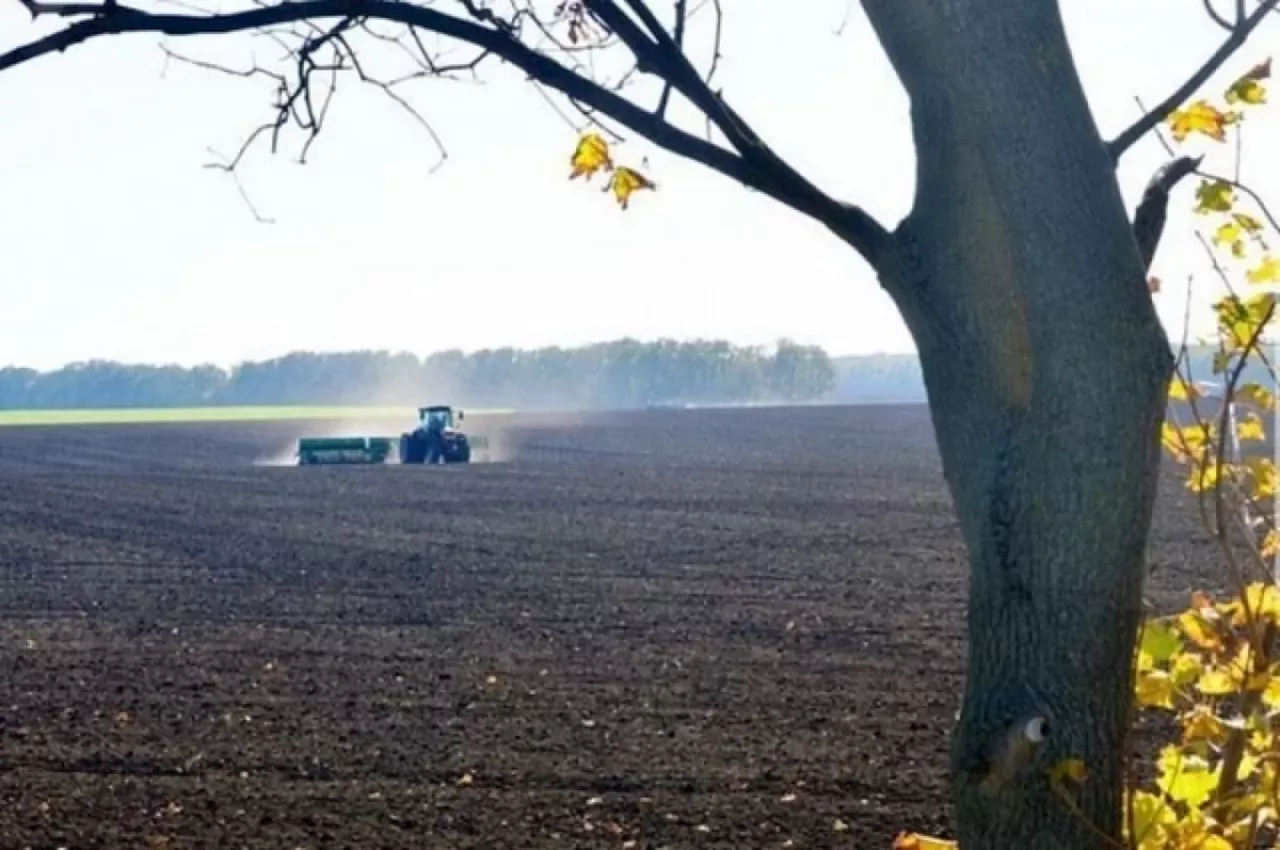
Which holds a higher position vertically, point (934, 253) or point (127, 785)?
point (934, 253)

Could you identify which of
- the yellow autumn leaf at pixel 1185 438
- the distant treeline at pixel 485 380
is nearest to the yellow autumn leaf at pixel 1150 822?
the yellow autumn leaf at pixel 1185 438

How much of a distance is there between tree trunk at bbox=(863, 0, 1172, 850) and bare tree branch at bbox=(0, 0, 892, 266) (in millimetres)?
192

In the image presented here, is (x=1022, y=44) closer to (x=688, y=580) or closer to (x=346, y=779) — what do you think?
(x=346, y=779)

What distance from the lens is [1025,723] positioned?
201cm

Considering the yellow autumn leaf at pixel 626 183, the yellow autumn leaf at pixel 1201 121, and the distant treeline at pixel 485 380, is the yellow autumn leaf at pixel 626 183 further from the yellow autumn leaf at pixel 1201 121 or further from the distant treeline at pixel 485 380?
the distant treeline at pixel 485 380

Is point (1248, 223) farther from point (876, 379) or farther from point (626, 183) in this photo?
point (876, 379)

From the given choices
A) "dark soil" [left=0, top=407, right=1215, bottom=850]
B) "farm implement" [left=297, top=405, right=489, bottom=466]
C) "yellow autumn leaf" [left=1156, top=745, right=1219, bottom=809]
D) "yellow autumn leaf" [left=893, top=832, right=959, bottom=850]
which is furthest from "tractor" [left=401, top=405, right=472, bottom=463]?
"yellow autumn leaf" [left=893, top=832, right=959, bottom=850]

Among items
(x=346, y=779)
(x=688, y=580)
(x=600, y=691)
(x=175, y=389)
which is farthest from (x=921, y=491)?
(x=175, y=389)

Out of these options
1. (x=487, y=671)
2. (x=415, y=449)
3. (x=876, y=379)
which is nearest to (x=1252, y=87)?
(x=487, y=671)

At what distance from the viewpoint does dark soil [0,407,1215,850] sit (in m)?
7.62

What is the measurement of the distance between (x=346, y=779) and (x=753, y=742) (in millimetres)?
2088

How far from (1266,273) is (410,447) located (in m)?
36.3

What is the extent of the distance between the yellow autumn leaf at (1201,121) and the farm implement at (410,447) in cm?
3622

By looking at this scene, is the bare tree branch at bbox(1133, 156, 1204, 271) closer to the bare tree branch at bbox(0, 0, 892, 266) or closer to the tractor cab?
the bare tree branch at bbox(0, 0, 892, 266)
